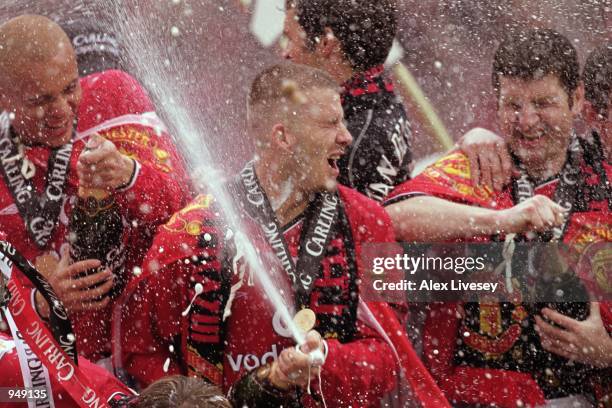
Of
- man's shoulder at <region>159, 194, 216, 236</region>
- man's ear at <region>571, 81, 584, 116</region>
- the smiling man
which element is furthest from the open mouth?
man's ear at <region>571, 81, 584, 116</region>

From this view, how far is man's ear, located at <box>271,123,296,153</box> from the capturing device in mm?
2121

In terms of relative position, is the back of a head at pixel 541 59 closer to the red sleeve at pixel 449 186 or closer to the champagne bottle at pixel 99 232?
the red sleeve at pixel 449 186

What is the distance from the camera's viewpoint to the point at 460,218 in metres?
2.16

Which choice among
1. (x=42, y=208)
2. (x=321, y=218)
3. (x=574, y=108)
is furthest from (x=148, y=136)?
(x=574, y=108)

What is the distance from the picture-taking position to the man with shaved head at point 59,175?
217 centimetres

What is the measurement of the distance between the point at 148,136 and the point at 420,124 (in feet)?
1.82

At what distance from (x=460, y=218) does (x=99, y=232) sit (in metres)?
0.72

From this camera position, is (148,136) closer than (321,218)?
No

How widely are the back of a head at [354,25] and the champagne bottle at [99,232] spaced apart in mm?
521

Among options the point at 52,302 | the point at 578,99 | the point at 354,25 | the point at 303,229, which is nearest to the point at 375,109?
the point at 354,25

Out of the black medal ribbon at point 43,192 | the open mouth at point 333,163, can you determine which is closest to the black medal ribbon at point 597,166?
the open mouth at point 333,163

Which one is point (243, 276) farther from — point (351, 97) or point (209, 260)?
point (351, 97)

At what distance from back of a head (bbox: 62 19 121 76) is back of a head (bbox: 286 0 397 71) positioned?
1.32ft

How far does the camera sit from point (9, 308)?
2111mm
